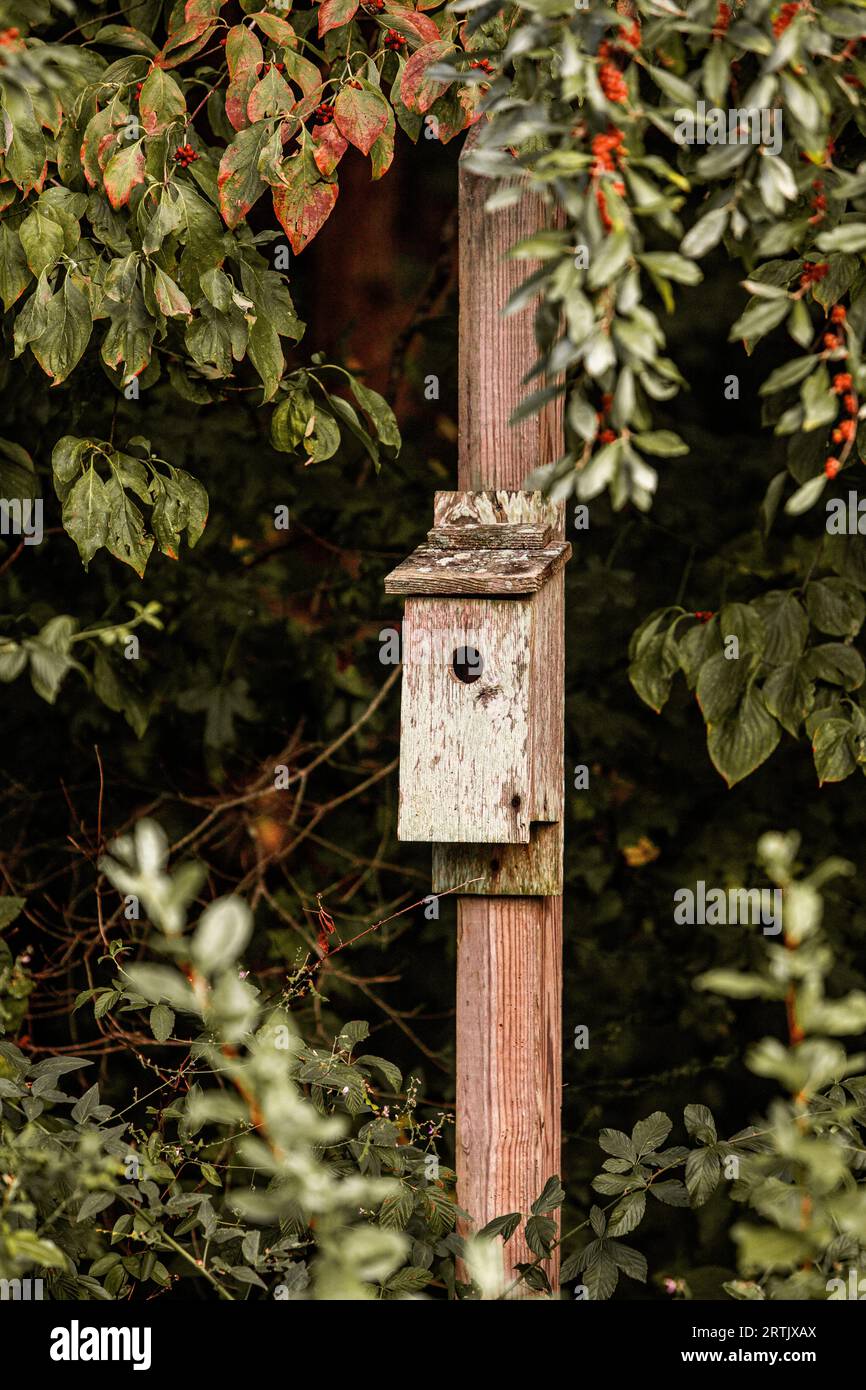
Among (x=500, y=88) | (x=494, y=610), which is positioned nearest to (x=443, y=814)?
(x=494, y=610)

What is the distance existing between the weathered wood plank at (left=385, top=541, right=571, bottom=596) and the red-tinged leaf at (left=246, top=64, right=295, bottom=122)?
2.08 feet

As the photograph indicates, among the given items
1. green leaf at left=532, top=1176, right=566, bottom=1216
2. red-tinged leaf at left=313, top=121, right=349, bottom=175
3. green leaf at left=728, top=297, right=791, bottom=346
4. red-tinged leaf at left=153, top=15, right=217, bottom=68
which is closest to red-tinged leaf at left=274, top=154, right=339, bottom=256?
red-tinged leaf at left=313, top=121, right=349, bottom=175

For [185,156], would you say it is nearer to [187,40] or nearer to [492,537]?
[187,40]

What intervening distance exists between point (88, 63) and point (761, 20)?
1.11 metres

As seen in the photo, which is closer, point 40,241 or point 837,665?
point 40,241

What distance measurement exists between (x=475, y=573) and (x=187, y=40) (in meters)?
0.91

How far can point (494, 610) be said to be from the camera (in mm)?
1963

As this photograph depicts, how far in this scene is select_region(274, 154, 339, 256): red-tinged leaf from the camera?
2.05 meters

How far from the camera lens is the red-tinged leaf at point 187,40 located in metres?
2.12

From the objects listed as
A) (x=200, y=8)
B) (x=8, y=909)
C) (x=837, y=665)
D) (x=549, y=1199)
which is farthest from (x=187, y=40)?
(x=549, y=1199)

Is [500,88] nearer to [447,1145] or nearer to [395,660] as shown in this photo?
[395,660]

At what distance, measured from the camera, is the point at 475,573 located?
1.95 meters

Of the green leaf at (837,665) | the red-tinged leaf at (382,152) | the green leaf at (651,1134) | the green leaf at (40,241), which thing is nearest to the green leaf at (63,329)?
the green leaf at (40,241)

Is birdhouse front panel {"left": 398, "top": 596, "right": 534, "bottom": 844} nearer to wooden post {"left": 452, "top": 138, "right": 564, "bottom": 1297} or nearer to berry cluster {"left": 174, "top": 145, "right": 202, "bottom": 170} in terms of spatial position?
wooden post {"left": 452, "top": 138, "right": 564, "bottom": 1297}
